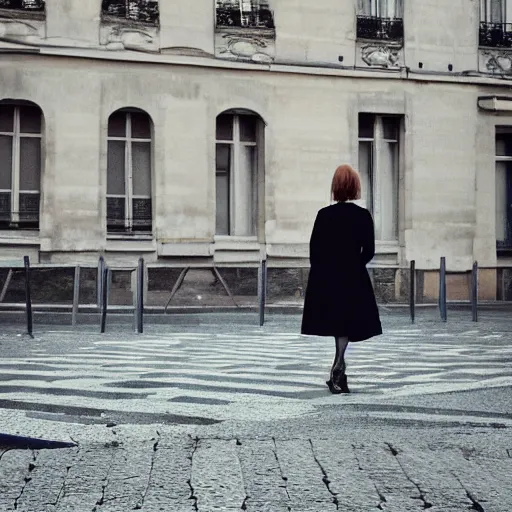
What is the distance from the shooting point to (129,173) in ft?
80.0

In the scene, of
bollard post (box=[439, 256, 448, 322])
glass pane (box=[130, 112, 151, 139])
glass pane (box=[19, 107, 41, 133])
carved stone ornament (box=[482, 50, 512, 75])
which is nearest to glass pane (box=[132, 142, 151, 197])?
glass pane (box=[130, 112, 151, 139])

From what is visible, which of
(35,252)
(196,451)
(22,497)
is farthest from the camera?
(35,252)

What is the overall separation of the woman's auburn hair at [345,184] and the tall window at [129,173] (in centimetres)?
1406

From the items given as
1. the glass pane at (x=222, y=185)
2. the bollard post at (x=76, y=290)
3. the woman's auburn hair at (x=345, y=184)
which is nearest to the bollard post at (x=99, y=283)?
the bollard post at (x=76, y=290)

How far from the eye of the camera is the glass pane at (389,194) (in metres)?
26.6

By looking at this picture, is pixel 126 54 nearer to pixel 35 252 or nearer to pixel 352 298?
pixel 35 252

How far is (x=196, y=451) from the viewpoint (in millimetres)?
7074

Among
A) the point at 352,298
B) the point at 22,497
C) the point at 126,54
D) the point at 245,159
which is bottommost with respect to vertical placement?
the point at 22,497

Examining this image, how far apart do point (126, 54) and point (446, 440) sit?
56.8 ft

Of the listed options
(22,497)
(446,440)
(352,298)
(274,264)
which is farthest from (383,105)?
(22,497)

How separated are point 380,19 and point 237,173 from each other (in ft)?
13.5

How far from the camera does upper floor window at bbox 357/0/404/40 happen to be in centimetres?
2583

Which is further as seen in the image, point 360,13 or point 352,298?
point 360,13

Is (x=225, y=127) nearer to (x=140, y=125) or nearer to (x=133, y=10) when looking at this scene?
(x=140, y=125)
